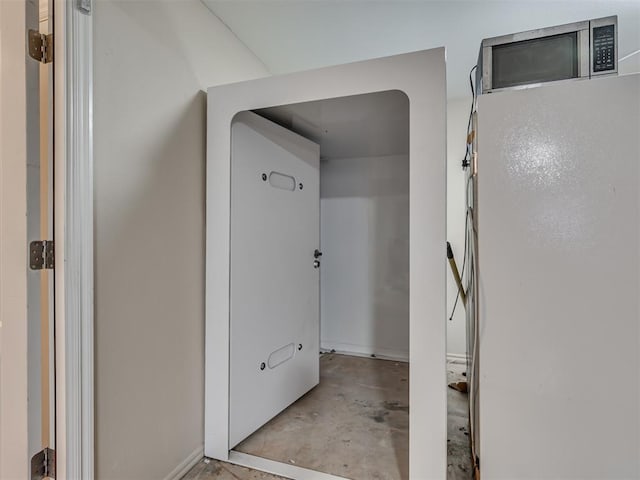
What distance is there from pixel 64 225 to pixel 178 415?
104 centimetres

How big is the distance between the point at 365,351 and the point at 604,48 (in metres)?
2.86

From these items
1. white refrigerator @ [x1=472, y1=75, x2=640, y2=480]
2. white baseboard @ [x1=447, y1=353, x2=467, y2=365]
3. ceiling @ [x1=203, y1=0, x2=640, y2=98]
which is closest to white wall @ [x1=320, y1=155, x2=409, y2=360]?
white baseboard @ [x1=447, y1=353, x2=467, y2=365]

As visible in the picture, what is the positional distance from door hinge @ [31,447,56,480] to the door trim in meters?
0.04

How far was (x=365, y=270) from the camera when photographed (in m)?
3.48

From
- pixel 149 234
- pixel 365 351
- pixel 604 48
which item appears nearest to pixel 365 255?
pixel 365 351

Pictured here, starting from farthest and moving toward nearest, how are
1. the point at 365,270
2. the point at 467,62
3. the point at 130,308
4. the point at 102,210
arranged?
the point at 365,270, the point at 467,62, the point at 130,308, the point at 102,210

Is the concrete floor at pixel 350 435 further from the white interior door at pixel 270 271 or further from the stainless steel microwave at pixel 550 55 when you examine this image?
the stainless steel microwave at pixel 550 55

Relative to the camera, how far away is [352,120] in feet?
6.90

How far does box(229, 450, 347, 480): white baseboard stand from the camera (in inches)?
67.4

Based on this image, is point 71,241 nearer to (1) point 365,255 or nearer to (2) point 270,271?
(2) point 270,271

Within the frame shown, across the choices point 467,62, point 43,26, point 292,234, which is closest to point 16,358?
point 43,26

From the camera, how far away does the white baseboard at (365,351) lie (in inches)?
133

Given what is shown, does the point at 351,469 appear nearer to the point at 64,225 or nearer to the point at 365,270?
the point at 64,225

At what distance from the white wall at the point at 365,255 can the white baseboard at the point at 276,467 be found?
1.80 m
